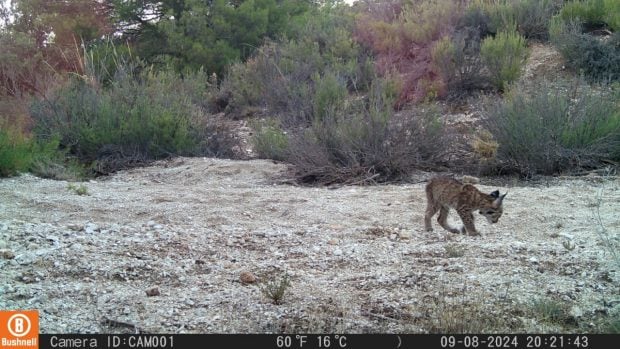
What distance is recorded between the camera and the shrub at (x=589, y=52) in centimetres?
1515

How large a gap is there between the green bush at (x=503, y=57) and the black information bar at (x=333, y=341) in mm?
11801

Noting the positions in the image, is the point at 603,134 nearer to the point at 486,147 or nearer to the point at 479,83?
the point at 486,147

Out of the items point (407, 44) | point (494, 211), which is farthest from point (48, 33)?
point (494, 211)

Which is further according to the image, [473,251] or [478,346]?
[473,251]

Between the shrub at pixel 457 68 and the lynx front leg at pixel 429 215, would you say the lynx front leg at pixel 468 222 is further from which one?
the shrub at pixel 457 68

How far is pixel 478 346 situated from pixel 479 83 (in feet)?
41.4

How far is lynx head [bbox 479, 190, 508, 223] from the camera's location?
7.10 m

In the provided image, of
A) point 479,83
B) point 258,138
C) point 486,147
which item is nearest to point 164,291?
point 486,147

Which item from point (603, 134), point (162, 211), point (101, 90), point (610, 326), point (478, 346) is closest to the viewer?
point (478, 346)

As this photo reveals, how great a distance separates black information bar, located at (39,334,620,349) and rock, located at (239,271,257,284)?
3.72ft

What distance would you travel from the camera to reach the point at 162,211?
7676 millimetres

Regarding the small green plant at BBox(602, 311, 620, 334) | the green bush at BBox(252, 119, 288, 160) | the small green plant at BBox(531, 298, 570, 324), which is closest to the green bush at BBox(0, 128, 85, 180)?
the green bush at BBox(252, 119, 288, 160)

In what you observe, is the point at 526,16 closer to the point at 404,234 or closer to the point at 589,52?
the point at 589,52

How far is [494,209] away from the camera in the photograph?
7.20 meters
